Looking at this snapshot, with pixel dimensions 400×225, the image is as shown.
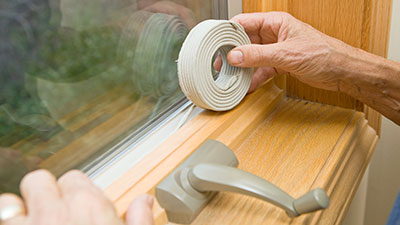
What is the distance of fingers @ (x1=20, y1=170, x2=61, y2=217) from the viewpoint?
432mm

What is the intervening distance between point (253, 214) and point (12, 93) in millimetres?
373

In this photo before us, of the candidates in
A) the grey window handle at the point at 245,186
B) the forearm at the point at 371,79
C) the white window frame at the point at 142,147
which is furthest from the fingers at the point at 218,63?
the grey window handle at the point at 245,186

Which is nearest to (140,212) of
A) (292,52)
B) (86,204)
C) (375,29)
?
(86,204)

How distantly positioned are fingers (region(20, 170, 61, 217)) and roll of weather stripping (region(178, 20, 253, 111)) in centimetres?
32

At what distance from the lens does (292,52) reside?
2.65 feet

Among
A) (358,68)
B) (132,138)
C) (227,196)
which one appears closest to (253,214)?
(227,196)

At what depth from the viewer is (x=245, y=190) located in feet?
1.83

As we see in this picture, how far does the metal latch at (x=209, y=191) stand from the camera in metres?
0.55

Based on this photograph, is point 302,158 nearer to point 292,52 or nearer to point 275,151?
point 275,151

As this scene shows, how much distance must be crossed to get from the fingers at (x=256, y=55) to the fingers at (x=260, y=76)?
0.29ft

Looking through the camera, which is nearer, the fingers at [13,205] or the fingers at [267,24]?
the fingers at [13,205]

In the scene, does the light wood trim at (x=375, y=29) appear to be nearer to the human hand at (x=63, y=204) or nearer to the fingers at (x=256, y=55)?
the fingers at (x=256, y=55)

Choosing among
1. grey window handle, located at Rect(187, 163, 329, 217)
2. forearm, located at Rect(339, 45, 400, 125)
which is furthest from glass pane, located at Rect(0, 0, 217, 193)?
forearm, located at Rect(339, 45, 400, 125)

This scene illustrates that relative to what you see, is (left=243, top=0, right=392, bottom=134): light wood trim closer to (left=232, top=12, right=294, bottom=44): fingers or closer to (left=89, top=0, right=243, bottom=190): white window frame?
(left=232, top=12, right=294, bottom=44): fingers
